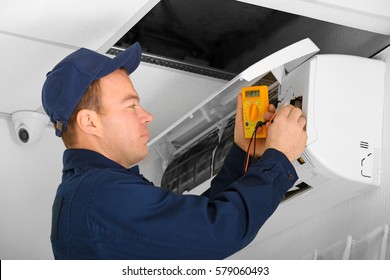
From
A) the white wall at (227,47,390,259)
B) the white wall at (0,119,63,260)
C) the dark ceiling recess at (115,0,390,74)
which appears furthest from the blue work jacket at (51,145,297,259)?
the white wall at (0,119,63,260)

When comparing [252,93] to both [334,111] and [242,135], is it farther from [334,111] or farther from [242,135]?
[334,111]

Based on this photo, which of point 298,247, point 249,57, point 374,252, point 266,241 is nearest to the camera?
point 374,252

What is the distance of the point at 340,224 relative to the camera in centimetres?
241

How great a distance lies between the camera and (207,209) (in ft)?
5.83

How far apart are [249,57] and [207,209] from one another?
1.38m

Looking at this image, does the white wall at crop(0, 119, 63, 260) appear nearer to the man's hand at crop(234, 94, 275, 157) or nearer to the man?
the man

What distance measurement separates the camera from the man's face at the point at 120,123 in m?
2.02

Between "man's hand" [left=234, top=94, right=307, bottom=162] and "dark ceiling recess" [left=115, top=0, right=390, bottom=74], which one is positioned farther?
"dark ceiling recess" [left=115, top=0, right=390, bottom=74]

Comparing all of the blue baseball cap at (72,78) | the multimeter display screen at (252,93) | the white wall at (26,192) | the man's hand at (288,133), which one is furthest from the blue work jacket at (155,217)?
the white wall at (26,192)

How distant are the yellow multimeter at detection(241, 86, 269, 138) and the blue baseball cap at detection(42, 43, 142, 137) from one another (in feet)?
1.28

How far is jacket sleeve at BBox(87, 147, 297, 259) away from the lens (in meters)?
1.74

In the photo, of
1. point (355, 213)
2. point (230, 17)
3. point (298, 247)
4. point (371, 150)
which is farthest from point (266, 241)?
point (230, 17)

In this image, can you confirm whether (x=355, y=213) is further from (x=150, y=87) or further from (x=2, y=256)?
(x=2, y=256)

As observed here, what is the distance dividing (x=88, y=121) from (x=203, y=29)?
110 cm
